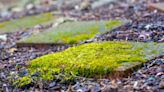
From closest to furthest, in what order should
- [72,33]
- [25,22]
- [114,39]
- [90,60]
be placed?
[90,60] → [114,39] → [72,33] → [25,22]

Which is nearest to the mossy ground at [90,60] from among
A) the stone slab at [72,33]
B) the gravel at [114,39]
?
the gravel at [114,39]

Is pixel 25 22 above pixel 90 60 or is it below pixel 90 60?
above

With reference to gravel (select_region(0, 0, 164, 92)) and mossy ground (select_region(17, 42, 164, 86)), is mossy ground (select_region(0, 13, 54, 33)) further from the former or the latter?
mossy ground (select_region(17, 42, 164, 86))

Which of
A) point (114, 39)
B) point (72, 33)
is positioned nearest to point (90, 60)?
point (114, 39)

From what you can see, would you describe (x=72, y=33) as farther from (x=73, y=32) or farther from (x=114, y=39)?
(x=114, y=39)

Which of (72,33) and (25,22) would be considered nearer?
(72,33)

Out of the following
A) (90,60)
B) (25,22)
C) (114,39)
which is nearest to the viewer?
(90,60)

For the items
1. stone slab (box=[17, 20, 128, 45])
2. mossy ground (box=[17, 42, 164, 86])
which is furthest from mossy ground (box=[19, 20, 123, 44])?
mossy ground (box=[17, 42, 164, 86])
